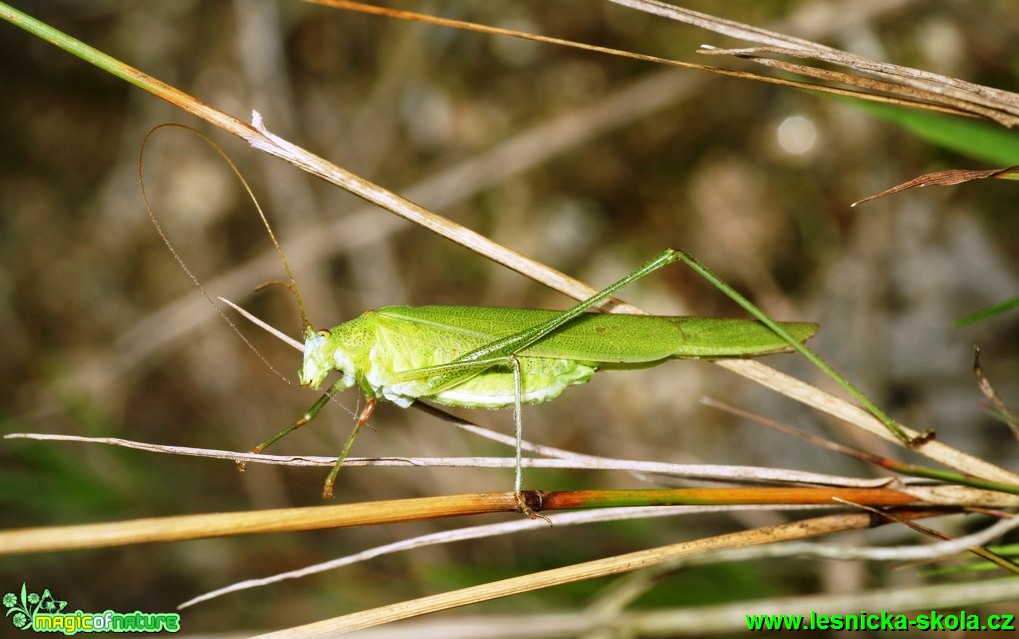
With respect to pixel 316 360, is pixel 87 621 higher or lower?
lower

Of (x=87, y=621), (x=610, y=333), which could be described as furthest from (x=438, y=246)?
(x=87, y=621)

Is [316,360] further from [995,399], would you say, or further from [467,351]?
[995,399]

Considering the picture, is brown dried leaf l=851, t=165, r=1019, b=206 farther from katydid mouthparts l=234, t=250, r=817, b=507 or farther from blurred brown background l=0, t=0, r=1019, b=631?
blurred brown background l=0, t=0, r=1019, b=631

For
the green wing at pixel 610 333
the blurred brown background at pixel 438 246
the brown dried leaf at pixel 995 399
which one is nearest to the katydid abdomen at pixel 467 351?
the green wing at pixel 610 333

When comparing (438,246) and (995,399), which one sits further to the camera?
(438,246)

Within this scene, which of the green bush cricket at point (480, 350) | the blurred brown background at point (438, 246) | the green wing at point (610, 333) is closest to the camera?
the green wing at point (610, 333)

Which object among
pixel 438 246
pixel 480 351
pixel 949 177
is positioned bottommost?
pixel 949 177

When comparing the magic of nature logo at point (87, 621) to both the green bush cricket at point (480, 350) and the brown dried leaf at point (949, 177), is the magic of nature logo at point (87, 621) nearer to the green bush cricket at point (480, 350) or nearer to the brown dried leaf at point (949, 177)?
the green bush cricket at point (480, 350)
